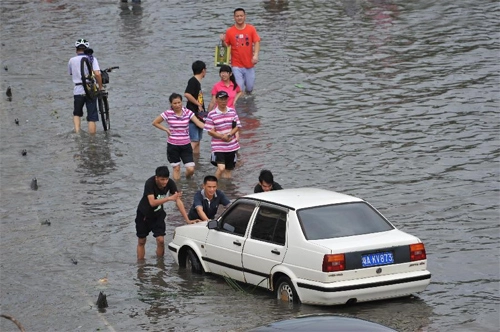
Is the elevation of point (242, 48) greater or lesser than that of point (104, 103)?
greater

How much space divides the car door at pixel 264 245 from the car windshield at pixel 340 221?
0.94 feet

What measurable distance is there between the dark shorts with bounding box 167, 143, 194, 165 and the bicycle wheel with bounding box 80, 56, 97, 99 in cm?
356

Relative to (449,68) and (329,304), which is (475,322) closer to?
(329,304)

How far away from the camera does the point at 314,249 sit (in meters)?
11.9

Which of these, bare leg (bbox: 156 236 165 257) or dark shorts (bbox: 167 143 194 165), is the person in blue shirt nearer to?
bare leg (bbox: 156 236 165 257)

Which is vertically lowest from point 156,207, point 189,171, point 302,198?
point 189,171

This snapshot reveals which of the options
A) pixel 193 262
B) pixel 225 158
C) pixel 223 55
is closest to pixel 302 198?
pixel 193 262

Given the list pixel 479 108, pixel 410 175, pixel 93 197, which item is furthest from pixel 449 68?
pixel 93 197

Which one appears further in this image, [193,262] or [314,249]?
[193,262]

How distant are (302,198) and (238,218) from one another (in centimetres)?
84

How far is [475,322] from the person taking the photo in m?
11.7

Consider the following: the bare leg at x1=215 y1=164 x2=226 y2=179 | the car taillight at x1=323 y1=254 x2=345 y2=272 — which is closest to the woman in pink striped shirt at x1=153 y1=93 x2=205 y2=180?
the bare leg at x1=215 y1=164 x2=226 y2=179

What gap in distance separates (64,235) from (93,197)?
197 cm

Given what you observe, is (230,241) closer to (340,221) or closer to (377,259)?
(340,221)
